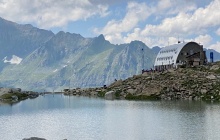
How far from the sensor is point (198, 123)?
88.1 m

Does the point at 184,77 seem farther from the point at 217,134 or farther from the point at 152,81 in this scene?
the point at 217,134

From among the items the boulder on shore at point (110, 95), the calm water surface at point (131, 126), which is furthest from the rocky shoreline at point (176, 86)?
the calm water surface at point (131, 126)

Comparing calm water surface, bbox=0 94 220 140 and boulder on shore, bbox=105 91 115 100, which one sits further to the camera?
boulder on shore, bbox=105 91 115 100

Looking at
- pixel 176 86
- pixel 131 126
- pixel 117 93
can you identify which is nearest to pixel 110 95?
pixel 117 93

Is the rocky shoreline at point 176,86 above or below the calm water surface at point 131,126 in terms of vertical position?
above

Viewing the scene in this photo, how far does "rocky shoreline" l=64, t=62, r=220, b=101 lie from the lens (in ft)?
494

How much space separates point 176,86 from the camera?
158625 mm

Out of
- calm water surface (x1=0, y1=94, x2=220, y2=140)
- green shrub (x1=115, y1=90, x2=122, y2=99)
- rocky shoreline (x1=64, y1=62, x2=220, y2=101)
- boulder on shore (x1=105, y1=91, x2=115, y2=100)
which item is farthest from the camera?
green shrub (x1=115, y1=90, x2=122, y2=99)

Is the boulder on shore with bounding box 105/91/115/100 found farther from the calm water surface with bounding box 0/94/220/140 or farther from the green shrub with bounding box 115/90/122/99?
the calm water surface with bounding box 0/94/220/140

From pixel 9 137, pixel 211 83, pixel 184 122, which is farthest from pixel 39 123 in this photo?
pixel 211 83

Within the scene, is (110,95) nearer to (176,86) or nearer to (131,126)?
(176,86)

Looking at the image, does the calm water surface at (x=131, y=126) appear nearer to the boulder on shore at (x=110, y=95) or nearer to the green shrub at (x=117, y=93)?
the boulder on shore at (x=110, y=95)

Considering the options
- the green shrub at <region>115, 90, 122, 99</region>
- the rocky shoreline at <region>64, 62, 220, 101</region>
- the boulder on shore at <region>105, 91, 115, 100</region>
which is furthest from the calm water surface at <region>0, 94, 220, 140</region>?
the green shrub at <region>115, 90, 122, 99</region>

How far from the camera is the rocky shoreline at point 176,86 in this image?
150 meters
